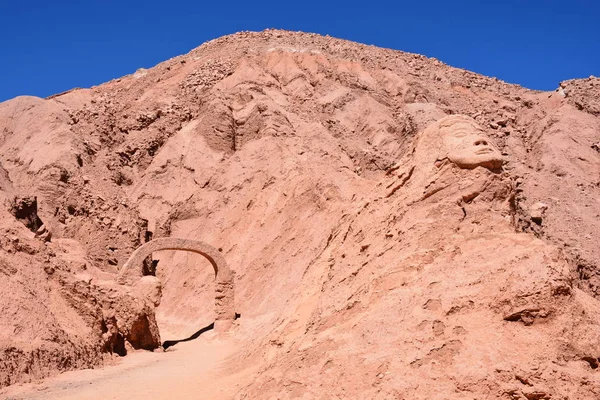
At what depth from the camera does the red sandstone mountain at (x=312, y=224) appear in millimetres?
5969

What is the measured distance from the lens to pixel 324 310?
7852 mm

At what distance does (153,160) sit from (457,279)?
2875 centimetres

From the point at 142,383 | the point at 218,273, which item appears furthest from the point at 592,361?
the point at 218,273

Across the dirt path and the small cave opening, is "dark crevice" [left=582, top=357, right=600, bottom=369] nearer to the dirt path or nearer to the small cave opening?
the dirt path

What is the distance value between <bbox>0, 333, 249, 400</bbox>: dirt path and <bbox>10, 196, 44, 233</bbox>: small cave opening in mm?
4290

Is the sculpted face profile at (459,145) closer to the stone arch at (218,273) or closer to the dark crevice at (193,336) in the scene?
the dark crevice at (193,336)

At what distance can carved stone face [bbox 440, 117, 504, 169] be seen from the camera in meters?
7.62

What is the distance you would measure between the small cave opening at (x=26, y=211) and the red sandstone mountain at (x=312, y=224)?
0.20 feet

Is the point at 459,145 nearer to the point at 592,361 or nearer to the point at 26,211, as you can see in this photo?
the point at 592,361

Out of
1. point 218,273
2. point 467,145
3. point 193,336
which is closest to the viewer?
point 467,145

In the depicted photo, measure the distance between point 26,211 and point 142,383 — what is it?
22.8ft

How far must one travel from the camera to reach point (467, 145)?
788 cm

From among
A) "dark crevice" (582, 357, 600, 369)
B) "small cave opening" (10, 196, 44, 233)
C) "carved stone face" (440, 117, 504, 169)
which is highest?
"small cave opening" (10, 196, 44, 233)

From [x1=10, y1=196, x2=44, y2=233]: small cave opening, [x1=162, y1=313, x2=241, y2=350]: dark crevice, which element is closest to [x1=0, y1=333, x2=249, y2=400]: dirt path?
[x1=10, y1=196, x2=44, y2=233]: small cave opening
